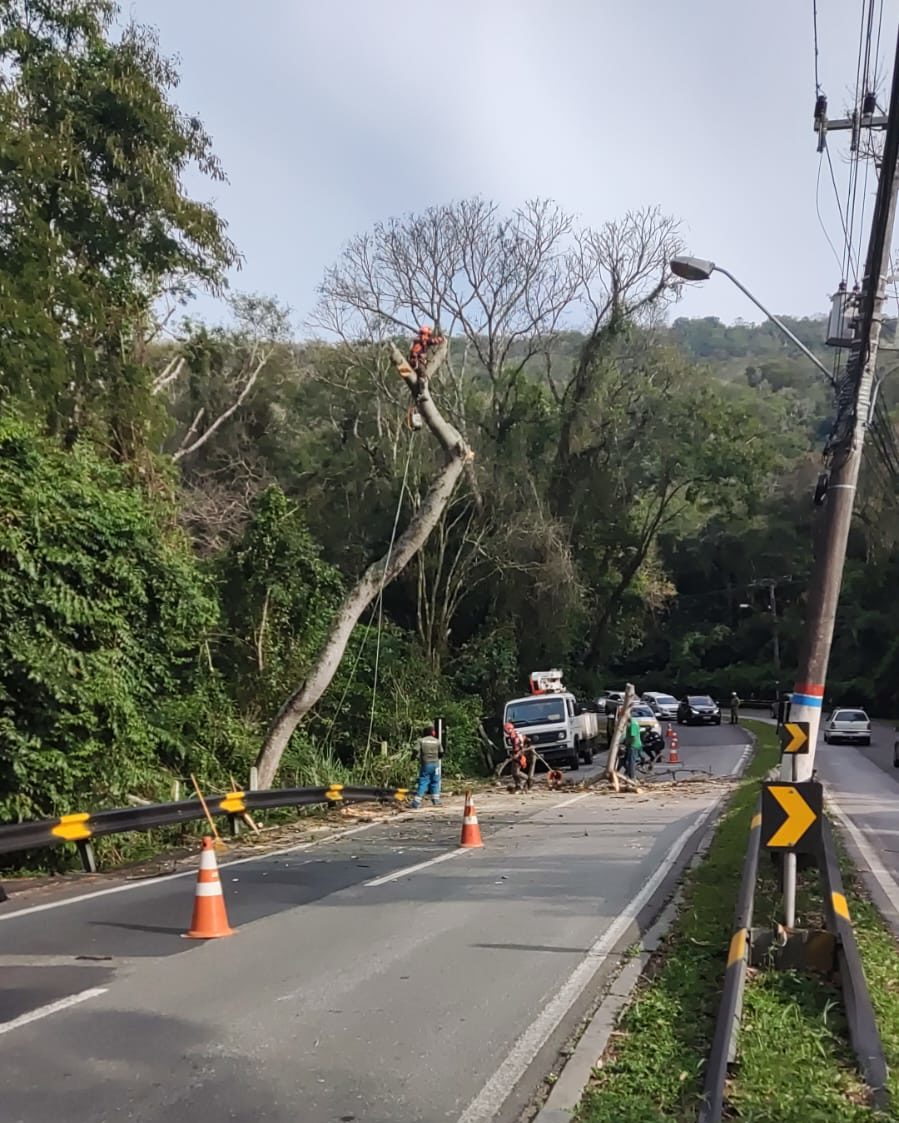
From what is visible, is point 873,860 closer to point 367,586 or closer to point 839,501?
point 839,501

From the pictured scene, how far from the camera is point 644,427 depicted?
4238cm

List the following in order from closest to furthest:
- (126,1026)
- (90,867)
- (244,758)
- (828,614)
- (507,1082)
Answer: (507,1082), (126,1026), (828,614), (90,867), (244,758)

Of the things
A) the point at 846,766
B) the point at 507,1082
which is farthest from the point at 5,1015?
the point at 846,766

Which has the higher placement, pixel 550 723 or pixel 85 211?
pixel 85 211

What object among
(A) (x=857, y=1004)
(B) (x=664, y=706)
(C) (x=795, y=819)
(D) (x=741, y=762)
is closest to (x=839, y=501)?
(C) (x=795, y=819)

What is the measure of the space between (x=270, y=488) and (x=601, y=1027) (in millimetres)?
18516

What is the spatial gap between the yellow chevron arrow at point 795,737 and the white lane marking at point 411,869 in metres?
4.78

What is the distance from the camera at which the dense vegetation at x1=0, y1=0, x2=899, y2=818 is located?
14.6 metres

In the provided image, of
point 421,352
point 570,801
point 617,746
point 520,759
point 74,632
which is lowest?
point 570,801

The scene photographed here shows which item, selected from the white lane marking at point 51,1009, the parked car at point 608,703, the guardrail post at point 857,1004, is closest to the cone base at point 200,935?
the white lane marking at point 51,1009

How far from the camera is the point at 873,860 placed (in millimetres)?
13289

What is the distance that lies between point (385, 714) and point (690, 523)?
3941 centimetres

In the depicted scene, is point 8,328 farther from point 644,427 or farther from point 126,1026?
point 644,427

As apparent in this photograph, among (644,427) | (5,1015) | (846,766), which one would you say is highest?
(644,427)
